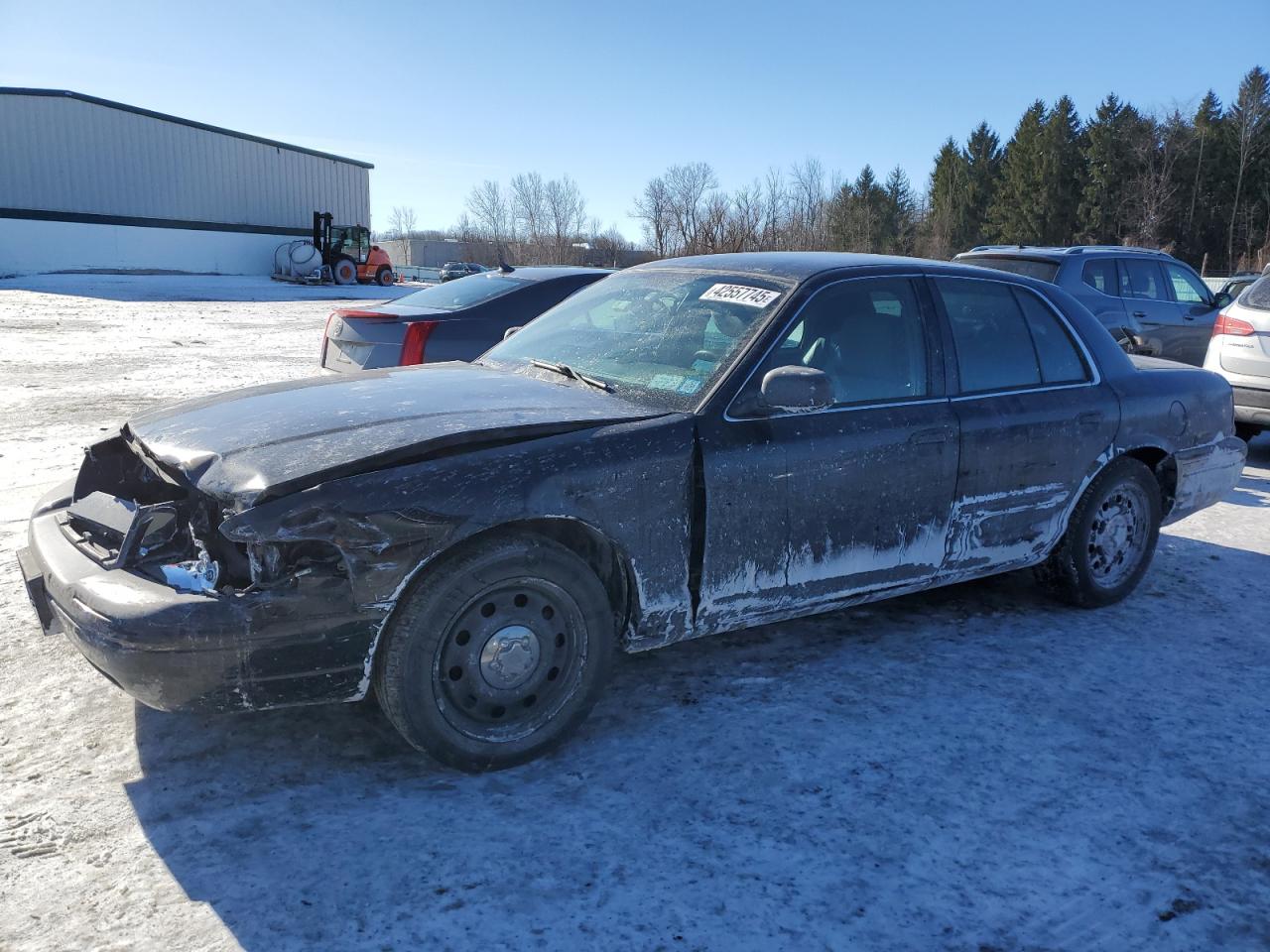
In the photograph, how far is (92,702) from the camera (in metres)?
3.46

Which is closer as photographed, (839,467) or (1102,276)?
(839,467)

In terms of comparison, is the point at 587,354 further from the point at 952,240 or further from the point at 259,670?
the point at 952,240

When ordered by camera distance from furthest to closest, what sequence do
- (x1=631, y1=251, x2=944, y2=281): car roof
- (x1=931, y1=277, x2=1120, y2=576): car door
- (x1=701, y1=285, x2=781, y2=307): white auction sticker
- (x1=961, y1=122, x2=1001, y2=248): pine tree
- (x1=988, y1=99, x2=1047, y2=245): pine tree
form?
(x1=961, y1=122, x2=1001, y2=248): pine tree < (x1=988, y1=99, x2=1047, y2=245): pine tree < (x1=931, y1=277, x2=1120, y2=576): car door < (x1=631, y1=251, x2=944, y2=281): car roof < (x1=701, y1=285, x2=781, y2=307): white auction sticker

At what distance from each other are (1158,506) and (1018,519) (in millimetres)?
1158

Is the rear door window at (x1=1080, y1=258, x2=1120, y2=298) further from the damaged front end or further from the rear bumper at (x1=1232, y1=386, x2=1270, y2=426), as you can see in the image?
the damaged front end

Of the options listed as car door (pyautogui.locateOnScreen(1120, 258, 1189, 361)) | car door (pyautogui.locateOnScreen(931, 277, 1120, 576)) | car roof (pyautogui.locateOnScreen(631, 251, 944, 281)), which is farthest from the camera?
car door (pyautogui.locateOnScreen(1120, 258, 1189, 361))

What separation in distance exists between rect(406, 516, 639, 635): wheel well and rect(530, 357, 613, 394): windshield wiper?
685 millimetres

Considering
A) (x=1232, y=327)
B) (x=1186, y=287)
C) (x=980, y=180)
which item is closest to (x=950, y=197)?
(x=980, y=180)

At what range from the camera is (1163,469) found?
5121 millimetres

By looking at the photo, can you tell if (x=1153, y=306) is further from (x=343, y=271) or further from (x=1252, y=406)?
(x=343, y=271)

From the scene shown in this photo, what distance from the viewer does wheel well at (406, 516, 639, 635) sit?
313cm

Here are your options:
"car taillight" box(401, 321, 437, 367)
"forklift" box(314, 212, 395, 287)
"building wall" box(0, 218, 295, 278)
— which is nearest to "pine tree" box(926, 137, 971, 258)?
"forklift" box(314, 212, 395, 287)

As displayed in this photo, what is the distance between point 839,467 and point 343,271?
4213 centimetres

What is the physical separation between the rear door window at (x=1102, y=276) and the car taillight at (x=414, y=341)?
21.9ft
